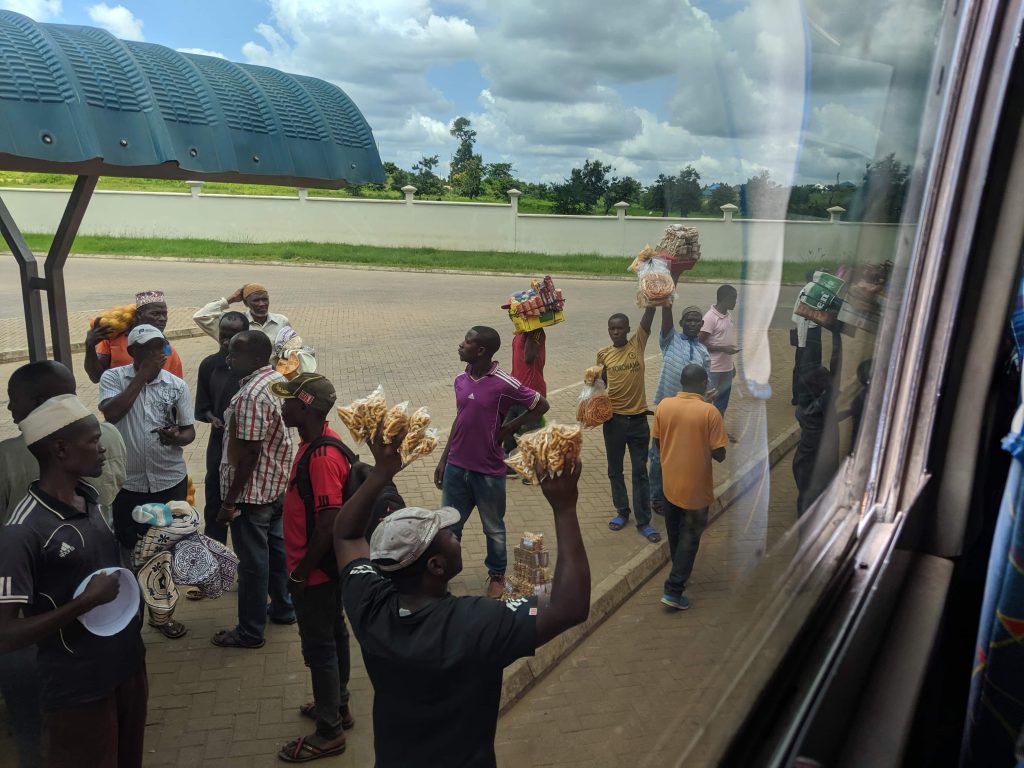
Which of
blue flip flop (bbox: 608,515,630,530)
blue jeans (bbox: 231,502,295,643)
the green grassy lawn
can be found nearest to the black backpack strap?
blue jeans (bbox: 231,502,295,643)

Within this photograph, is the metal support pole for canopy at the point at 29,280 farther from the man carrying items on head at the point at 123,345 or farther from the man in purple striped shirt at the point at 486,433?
the man in purple striped shirt at the point at 486,433

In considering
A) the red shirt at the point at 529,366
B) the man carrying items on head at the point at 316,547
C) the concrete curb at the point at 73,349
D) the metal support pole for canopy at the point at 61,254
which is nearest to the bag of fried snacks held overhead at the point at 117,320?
the metal support pole for canopy at the point at 61,254

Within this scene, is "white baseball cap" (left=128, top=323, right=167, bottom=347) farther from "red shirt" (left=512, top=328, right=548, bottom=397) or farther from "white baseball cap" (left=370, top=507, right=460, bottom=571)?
"red shirt" (left=512, top=328, right=548, bottom=397)

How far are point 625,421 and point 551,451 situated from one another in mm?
3382

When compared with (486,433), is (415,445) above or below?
above

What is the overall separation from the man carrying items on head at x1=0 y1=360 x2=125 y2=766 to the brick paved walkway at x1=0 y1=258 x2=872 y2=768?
0.64 m

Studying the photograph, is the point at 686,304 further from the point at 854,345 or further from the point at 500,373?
the point at 500,373

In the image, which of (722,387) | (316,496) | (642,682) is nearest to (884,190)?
(722,387)

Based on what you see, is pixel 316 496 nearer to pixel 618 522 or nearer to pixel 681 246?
pixel 681 246

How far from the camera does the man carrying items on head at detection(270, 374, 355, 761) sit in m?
2.94

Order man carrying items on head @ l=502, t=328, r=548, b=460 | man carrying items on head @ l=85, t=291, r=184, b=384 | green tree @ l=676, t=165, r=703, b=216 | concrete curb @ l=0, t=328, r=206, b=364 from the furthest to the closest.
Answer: concrete curb @ l=0, t=328, r=206, b=364
man carrying items on head @ l=502, t=328, r=548, b=460
man carrying items on head @ l=85, t=291, r=184, b=384
green tree @ l=676, t=165, r=703, b=216

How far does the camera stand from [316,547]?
2885 millimetres

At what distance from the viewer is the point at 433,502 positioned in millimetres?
5684

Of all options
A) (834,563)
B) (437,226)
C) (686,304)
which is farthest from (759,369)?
(437,226)
